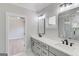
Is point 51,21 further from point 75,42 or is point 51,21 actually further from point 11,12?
point 11,12

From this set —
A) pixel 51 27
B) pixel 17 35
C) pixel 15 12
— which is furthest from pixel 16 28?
pixel 51 27

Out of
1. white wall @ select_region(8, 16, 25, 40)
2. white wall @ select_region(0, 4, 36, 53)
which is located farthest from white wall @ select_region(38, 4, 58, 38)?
white wall @ select_region(8, 16, 25, 40)

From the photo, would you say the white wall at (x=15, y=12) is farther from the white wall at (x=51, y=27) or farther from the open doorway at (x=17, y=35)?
the white wall at (x=51, y=27)

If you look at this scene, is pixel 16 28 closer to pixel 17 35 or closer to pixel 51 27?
pixel 17 35

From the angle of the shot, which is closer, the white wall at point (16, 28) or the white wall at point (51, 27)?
the white wall at point (51, 27)

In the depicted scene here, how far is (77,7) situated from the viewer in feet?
5.41

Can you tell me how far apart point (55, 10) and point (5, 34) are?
1846mm

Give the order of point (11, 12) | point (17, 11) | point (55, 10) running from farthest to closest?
point (17, 11)
point (11, 12)
point (55, 10)

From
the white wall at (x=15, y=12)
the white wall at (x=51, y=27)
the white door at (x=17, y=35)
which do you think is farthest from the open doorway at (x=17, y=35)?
the white wall at (x=51, y=27)

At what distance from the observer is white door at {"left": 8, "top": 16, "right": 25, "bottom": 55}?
3377mm

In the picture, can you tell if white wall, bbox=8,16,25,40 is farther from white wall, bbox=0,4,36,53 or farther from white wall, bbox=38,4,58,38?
white wall, bbox=38,4,58,38

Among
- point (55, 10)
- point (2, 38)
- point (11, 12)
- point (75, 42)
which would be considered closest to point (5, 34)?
point (2, 38)

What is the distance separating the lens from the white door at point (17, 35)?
338cm

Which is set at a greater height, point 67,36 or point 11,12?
point 11,12
